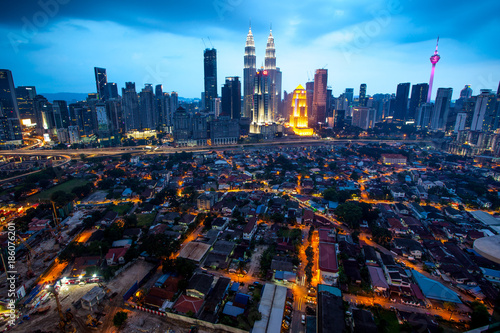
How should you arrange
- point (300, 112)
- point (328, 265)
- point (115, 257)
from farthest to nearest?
point (300, 112)
point (115, 257)
point (328, 265)

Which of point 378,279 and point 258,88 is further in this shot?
point 258,88

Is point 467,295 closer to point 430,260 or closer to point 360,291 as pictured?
point 430,260

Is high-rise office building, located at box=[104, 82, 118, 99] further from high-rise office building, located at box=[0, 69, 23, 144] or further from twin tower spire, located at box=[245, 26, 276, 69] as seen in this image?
twin tower spire, located at box=[245, 26, 276, 69]

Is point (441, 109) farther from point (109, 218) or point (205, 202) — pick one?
point (109, 218)

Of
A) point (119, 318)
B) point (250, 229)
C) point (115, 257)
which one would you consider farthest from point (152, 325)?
point (250, 229)

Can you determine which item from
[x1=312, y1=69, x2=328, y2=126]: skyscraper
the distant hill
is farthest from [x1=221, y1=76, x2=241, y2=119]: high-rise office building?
the distant hill

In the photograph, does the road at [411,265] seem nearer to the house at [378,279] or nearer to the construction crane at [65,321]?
the house at [378,279]
